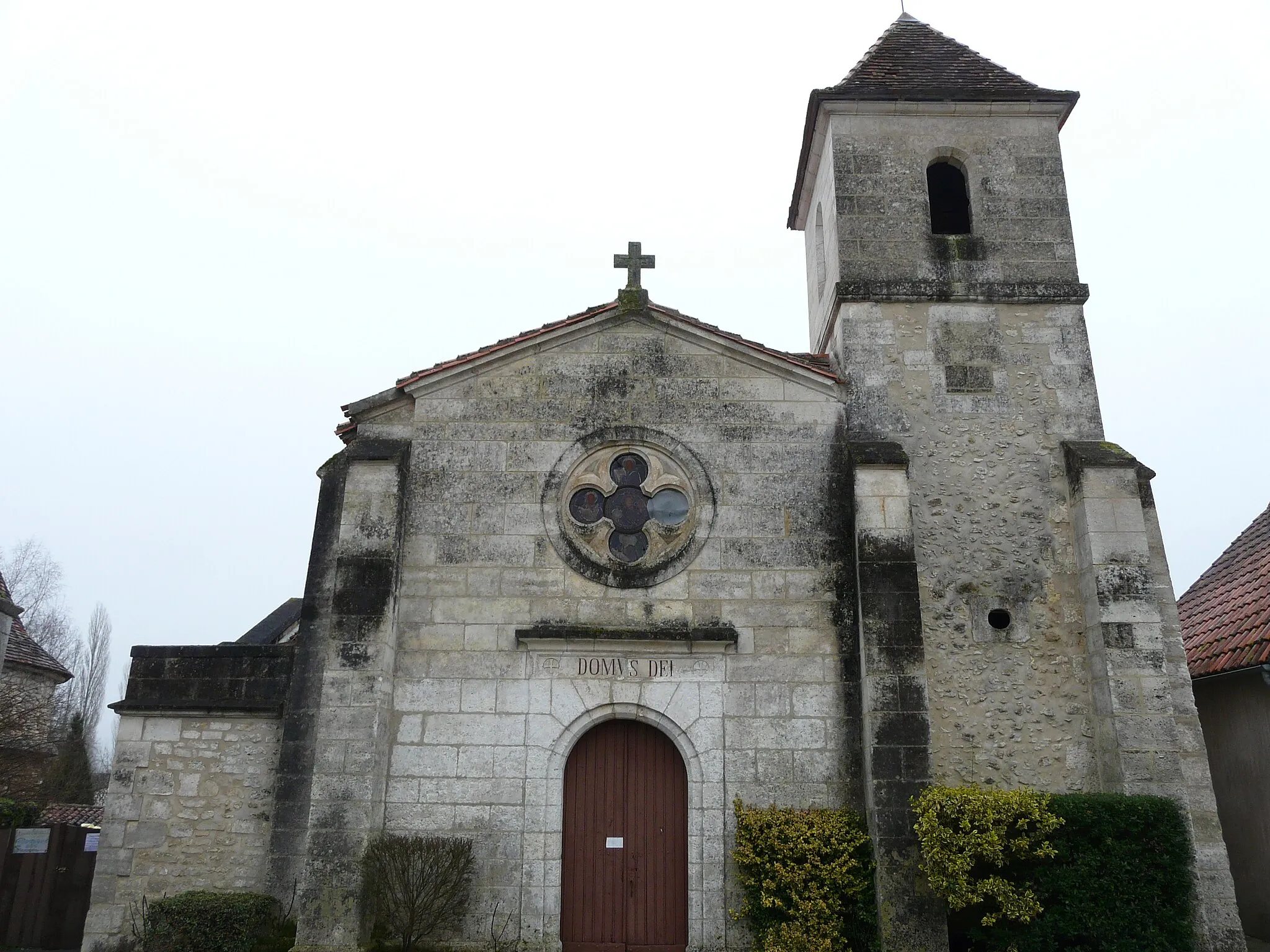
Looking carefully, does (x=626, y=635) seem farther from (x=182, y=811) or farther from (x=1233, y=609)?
(x=1233, y=609)

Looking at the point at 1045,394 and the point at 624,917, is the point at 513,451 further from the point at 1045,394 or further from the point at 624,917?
the point at 1045,394

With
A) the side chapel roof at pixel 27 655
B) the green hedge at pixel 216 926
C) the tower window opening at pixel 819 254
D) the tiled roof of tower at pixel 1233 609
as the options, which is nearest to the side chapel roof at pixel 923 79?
the tower window opening at pixel 819 254

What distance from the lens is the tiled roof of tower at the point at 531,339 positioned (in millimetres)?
11070

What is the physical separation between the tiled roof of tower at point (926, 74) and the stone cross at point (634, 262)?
137 inches

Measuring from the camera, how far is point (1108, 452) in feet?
Answer: 35.7

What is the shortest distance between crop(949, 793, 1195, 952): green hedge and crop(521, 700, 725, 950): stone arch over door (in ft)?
8.14

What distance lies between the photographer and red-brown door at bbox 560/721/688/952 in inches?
381

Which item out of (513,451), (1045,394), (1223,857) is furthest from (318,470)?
(1223,857)

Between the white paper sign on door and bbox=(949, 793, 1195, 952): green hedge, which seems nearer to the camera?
bbox=(949, 793, 1195, 952): green hedge

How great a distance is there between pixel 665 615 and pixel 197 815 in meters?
5.52

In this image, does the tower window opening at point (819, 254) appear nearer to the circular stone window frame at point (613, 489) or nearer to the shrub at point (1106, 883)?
the circular stone window frame at point (613, 489)

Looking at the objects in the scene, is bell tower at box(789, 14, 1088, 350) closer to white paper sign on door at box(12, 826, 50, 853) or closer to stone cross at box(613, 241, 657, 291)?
stone cross at box(613, 241, 657, 291)

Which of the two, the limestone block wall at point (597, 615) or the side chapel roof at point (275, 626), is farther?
the side chapel roof at point (275, 626)

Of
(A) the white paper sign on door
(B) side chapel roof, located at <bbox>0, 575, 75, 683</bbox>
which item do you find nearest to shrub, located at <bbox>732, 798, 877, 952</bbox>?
(A) the white paper sign on door
